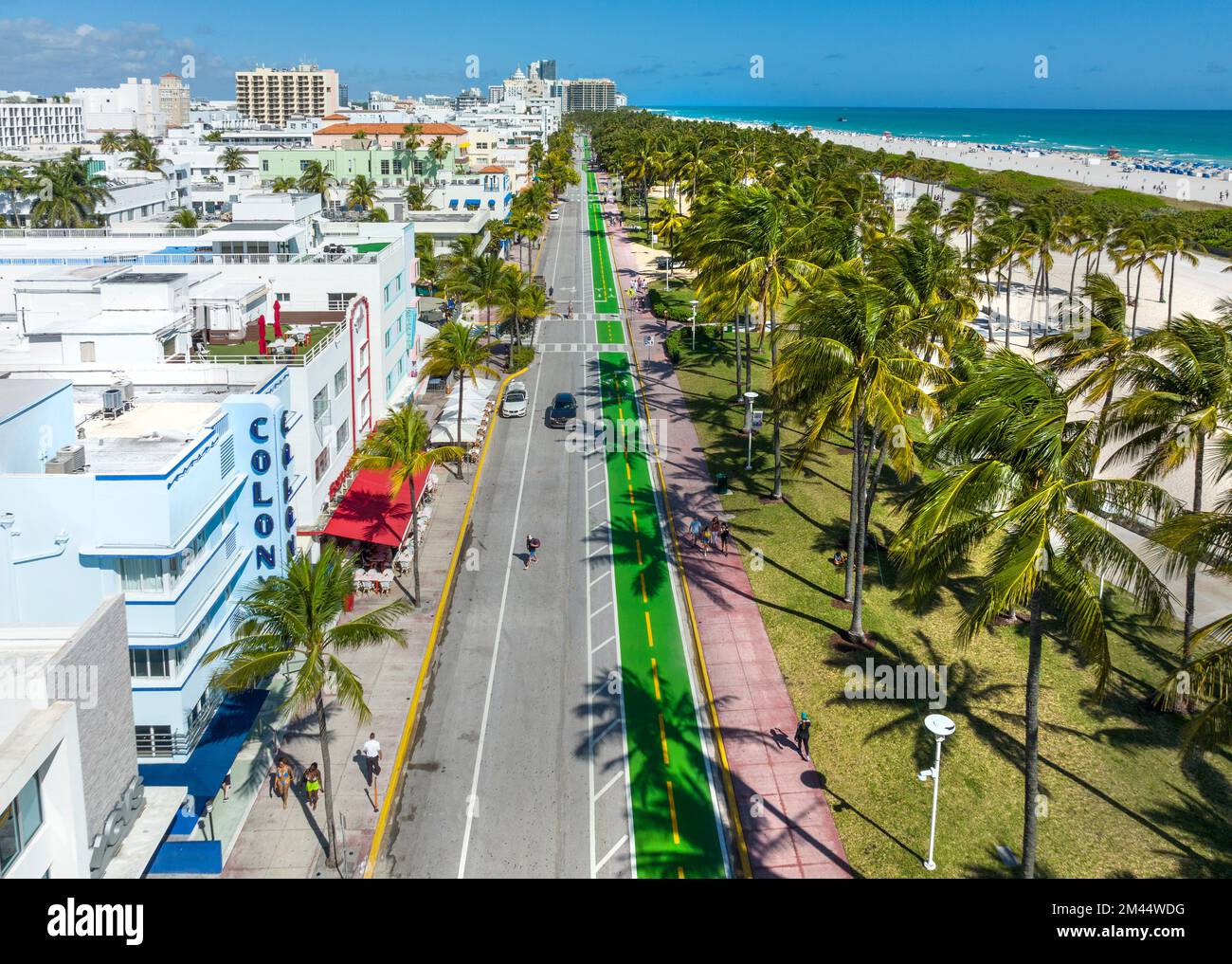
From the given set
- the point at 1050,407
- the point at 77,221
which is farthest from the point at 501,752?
the point at 77,221

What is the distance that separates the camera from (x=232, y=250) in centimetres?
5844

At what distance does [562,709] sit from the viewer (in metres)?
32.0

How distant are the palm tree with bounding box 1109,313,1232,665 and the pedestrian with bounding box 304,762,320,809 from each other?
24782 millimetres

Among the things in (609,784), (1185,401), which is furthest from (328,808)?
(1185,401)

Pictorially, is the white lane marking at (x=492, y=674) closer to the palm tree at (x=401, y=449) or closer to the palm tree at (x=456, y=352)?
the palm tree at (x=401, y=449)

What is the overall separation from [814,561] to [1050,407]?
2055 cm

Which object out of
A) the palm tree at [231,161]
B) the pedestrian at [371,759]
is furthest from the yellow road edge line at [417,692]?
the palm tree at [231,161]

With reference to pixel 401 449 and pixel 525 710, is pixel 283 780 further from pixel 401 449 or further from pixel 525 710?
pixel 401 449

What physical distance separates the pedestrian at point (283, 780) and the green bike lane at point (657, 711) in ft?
31.4

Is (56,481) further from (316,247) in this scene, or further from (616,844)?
(316,247)

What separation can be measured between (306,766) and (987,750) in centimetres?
1995

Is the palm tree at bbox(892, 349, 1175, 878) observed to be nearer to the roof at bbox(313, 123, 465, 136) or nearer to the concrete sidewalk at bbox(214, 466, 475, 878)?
the concrete sidewalk at bbox(214, 466, 475, 878)

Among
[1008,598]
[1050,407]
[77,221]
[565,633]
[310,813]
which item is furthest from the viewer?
[77,221]

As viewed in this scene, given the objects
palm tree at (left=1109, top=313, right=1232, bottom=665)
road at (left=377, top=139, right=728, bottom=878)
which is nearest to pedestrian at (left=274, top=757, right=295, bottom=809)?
road at (left=377, top=139, right=728, bottom=878)
